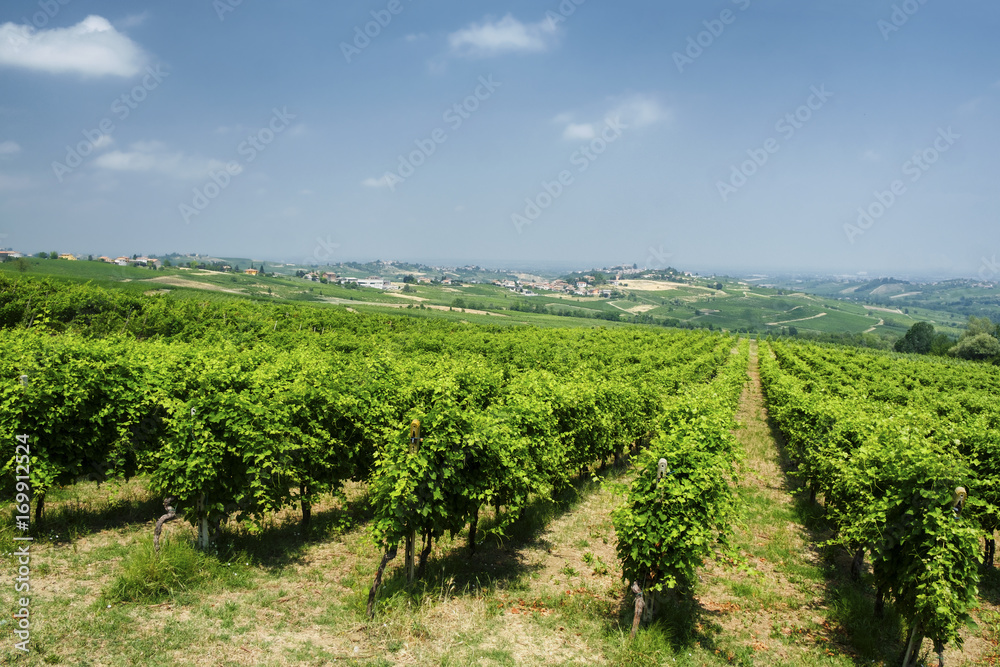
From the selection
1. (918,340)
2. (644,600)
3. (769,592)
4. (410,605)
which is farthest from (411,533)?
(918,340)

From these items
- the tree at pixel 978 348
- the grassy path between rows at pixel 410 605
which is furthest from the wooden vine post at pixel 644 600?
the tree at pixel 978 348

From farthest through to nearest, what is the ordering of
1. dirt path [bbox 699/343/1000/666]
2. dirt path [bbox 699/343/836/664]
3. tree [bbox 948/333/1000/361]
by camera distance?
tree [bbox 948/333/1000/361], dirt path [bbox 699/343/836/664], dirt path [bbox 699/343/1000/666]

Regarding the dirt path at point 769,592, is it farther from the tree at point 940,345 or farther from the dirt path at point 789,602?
the tree at point 940,345

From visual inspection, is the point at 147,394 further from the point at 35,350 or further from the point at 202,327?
the point at 202,327

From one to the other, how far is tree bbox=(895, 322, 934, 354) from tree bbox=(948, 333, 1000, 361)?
16053 mm

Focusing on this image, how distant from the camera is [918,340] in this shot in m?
97.6

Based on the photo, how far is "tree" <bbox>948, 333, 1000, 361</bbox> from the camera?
244ft

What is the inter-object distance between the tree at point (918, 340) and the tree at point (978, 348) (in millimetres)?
16053

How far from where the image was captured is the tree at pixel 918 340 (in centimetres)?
9650

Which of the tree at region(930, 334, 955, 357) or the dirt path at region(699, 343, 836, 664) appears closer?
the dirt path at region(699, 343, 836, 664)

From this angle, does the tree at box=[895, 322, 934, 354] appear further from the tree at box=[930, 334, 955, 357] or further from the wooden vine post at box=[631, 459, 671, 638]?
the wooden vine post at box=[631, 459, 671, 638]

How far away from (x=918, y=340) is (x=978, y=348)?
23259 mm

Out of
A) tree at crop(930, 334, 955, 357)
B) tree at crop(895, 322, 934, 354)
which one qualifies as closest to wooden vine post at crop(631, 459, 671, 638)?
tree at crop(930, 334, 955, 357)

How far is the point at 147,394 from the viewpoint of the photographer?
37.4 ft
